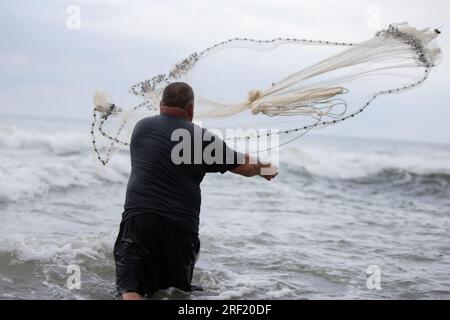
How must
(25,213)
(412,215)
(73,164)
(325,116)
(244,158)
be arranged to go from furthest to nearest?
1. (73,164)
2. (412,215)
3. (25,213)
4. (325,116)
5. (244,158)

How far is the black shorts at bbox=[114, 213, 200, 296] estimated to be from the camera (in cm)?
524

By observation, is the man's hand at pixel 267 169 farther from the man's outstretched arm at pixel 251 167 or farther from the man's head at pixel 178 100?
the man's head at pixel 178 100

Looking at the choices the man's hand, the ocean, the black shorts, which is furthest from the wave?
the man's hand

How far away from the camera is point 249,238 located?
9484mm

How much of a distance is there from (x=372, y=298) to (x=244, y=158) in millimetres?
2266

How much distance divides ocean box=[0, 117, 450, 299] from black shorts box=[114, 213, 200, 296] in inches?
6.9

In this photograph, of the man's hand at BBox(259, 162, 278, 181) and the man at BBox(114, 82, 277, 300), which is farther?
the man's hand at BBox(259, 162, 278, 181)

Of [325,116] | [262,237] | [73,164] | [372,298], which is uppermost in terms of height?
[73,164]

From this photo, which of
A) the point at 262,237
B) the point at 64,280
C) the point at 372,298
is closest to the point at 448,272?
the point at 372,298

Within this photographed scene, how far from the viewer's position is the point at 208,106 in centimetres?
634

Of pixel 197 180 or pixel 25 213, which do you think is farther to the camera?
pixel 25 213

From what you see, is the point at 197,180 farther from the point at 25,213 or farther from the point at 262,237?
the point at 25,213

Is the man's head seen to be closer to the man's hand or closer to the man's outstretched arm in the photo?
the man's outstretched arm

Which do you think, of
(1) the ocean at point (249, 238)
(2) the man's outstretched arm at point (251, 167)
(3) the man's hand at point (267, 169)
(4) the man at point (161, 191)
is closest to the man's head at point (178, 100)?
(4) the man at point (161, 191)
